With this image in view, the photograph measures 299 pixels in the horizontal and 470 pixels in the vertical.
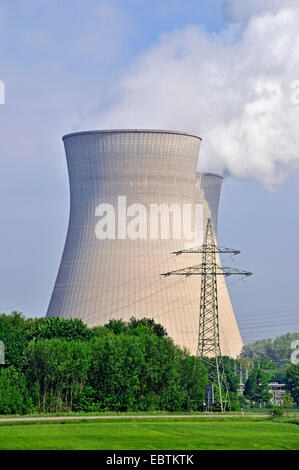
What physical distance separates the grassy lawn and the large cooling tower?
1693 cm

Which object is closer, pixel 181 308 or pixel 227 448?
pixel 227 448

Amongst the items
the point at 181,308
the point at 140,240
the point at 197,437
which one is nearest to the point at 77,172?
the point at 140,240

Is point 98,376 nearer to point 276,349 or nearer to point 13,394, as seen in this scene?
point 13,394

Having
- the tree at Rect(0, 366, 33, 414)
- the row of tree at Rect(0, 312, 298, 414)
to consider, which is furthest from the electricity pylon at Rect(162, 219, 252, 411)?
the tree at Rect(0, 366, 33, 414)

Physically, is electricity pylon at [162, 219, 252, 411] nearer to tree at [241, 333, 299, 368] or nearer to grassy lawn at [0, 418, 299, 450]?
grassy lawn at [0, 418, 299, 450]

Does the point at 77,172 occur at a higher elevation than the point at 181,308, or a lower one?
higher

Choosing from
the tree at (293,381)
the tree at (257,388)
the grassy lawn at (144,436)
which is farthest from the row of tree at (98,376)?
the tree at (257,388)

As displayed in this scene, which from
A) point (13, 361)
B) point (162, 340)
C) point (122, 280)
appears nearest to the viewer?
point (13, 361)

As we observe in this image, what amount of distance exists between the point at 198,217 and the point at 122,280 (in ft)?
17.7

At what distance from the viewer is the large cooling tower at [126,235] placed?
44.7 m
